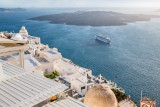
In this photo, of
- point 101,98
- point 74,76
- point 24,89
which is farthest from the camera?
point 74,76

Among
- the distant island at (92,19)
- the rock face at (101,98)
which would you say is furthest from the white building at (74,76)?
the distant island at (92,19)

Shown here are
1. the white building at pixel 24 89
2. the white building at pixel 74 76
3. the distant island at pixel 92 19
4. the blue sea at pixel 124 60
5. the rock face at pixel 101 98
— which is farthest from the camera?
the distant island at pixel 92 19

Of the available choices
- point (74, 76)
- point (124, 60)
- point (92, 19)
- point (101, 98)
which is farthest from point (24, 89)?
point (92, 19)

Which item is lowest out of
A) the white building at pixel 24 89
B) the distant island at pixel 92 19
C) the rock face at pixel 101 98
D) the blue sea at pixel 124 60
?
the blue sea at pixel 124 60

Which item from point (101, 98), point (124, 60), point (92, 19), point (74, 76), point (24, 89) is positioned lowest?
point (124, 60)

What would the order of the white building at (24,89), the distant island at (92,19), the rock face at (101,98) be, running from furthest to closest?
the distant island at (92,19)
the rock face at (101,98)
the white building at (24,89)

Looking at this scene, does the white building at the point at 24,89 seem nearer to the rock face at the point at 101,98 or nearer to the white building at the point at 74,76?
the rock face at the point at 101,98

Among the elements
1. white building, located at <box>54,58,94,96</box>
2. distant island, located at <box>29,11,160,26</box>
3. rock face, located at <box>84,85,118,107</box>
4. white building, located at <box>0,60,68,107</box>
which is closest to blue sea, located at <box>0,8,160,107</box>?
white building, located at <box>54,58,94,96</box>

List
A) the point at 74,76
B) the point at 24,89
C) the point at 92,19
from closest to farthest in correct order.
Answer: the point at 24,89
the point at 74,76
the point at 92,19

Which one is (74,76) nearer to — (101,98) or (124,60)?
(101,98)

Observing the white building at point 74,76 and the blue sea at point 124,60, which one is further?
the blue sea at point 124,60

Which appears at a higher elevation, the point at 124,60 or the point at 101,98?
the point at 101,98
